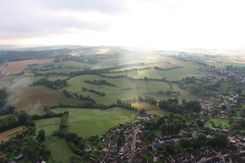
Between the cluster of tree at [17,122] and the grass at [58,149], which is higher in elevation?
the cluster of tree at [17,122]

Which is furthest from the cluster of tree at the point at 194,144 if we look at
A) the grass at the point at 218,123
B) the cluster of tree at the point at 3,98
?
the cluster of tree at the point at 3,98

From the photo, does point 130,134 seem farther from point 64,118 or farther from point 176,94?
point 176,94

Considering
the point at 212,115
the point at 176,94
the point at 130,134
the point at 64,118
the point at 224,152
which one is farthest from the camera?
the point at 176,94

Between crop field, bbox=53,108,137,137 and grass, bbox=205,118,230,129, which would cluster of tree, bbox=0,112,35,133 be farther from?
grass, bbox=205,118,230,129

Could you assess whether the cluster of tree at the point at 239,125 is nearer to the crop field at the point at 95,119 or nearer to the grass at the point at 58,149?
the crop field at the point at 95,119

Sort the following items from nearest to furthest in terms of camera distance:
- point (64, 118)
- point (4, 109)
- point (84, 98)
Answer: point (64, 118) < point (4, 109) < point (84, 98)

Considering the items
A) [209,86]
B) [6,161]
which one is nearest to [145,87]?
[209,86]

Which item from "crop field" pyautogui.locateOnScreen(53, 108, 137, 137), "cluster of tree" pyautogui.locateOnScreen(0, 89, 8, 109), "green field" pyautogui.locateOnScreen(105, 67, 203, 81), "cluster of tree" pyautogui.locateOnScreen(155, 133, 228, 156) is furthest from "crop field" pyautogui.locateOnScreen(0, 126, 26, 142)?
"green field" pyautogui.locateOnScreen(105, 67, 203, 81)
